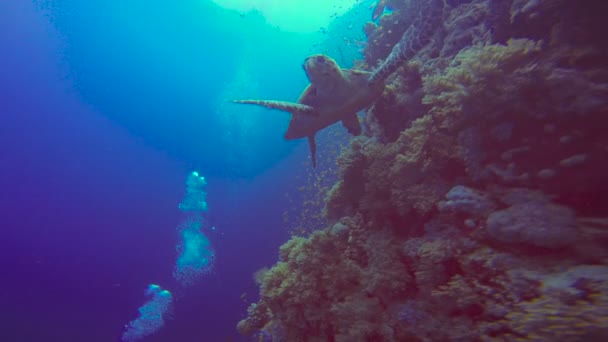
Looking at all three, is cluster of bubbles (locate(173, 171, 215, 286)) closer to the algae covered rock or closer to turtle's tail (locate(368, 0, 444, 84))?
turtle's tail (locate(368, 0, 444, 84))

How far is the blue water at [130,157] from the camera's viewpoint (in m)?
23.4

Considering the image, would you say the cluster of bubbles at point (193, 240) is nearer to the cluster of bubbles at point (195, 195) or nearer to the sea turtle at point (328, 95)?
the cluster of bubbles at point (195, 195)

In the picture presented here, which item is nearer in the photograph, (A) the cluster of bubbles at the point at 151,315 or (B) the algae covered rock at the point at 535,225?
(B) the algae covered rock at the point at 535,225

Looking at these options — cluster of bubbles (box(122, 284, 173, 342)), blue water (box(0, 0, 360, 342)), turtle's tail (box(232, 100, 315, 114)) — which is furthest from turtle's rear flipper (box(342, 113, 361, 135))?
cluster of bubbles (box(122, 284, 173, 342))

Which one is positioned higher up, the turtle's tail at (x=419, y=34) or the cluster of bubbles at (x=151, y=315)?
the cluster of bubbles at (x=151, y=315)

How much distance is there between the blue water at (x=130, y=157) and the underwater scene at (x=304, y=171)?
19 centimetres

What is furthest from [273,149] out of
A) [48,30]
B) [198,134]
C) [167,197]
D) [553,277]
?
[553,277]

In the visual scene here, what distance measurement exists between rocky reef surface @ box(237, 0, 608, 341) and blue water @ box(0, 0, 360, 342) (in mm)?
18704

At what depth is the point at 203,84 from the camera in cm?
3244

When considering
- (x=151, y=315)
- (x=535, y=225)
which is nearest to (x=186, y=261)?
(x=151, y=315)

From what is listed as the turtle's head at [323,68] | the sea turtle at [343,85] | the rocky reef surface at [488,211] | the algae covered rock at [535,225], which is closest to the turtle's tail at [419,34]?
the sea turtle at [343,85]

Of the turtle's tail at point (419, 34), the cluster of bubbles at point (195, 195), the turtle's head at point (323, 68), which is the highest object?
the cluster of bubbles at point (195, 195)

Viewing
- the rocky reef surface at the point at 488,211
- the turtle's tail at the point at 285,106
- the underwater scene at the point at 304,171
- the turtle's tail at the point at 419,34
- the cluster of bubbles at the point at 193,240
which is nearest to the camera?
the rocky reef surface at the point at 488,211

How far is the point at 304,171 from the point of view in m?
30.3
